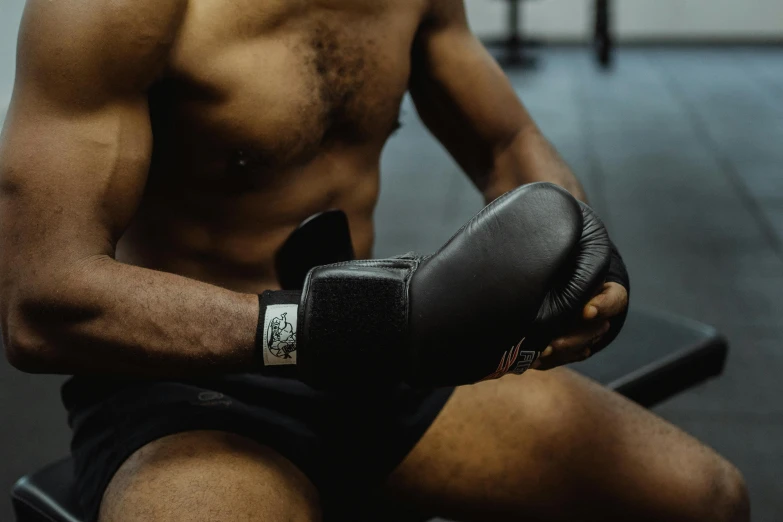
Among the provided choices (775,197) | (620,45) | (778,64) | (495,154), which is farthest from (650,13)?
(495,154)

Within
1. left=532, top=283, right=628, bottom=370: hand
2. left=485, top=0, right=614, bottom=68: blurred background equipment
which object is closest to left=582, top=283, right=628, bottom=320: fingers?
left=532, top=283, right=628, bottom=370: hand

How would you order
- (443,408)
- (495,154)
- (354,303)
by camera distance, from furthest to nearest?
1. (495,154)
2. (443,408)
3. (354,303)

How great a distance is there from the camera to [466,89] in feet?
4.42

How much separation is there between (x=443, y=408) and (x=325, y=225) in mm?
292

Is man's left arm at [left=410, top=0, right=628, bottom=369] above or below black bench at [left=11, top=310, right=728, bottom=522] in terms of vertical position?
above

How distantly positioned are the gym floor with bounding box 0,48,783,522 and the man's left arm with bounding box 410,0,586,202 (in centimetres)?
95

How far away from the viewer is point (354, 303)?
2.89 ft

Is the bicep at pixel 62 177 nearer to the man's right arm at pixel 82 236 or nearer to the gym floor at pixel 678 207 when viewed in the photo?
the man's right arm at pixel 82 236

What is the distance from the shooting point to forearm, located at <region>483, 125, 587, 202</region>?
4.24 feet

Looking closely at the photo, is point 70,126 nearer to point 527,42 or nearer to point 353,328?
point 353,328

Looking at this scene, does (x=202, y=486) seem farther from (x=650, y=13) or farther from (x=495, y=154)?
(x=650, y=13)

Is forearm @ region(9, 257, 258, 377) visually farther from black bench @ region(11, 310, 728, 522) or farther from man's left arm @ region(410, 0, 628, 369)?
black bench @ region(11, 310, 728, 522)

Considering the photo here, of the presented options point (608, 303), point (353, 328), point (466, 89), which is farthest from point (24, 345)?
point (466, 89)

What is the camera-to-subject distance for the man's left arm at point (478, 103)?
51.9 inches
